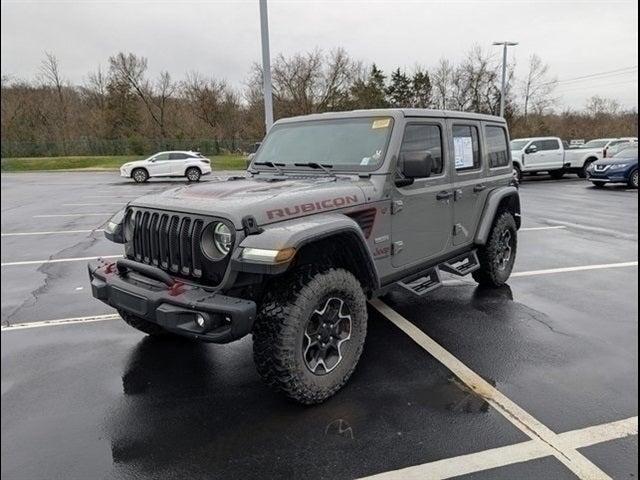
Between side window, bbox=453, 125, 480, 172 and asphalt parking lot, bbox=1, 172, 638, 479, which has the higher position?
side window, bbox=453, 125, 480, 172

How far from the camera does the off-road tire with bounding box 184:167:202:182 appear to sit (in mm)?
25125

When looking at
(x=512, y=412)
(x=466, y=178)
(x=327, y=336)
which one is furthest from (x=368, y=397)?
(x=466, y=178)

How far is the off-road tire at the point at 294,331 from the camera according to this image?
297 cm

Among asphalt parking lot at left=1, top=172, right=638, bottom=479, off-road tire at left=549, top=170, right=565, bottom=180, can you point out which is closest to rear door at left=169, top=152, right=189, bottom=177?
off-road tire at left=549, top=170, right=565, bottom=180

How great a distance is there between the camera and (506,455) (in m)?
2.69

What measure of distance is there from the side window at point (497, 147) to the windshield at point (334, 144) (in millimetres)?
1917

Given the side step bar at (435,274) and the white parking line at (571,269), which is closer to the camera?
the side step bar at (435,274)

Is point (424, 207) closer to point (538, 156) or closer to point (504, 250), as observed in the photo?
point (504, 250)

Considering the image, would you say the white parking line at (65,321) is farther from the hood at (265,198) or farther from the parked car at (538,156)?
the parked car at (538,156)

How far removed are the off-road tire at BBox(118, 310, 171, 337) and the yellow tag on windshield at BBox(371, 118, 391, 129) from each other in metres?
2.49

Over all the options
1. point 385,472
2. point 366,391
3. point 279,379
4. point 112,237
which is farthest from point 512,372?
point 112,237

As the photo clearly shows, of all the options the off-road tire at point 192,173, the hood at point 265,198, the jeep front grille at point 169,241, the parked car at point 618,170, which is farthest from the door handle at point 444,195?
the off-road tire at point 192,173

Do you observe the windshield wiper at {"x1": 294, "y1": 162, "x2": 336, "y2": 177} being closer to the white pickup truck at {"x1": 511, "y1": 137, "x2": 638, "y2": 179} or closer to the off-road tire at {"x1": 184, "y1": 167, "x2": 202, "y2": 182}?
the white pickup truck at {"x1": 511, "y1": 137, "x2": 638, "y2": 179}

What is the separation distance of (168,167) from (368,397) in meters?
23.6
